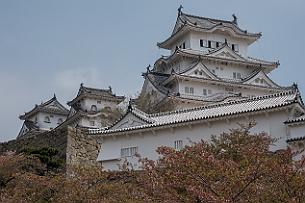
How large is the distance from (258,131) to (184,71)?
15.9m

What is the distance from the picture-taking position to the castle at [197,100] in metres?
20.1

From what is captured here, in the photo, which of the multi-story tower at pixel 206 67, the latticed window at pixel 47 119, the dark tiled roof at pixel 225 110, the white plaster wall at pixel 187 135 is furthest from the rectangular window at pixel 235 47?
the white plaster wall at pixel 187 135

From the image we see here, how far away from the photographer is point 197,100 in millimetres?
34312

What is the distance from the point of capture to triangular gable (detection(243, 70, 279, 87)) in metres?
36.6

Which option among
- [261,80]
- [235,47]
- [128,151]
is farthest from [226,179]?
[235,47]

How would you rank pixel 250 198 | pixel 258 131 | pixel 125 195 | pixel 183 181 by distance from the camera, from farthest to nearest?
1. pixel 258 131
2. pixel 125 195
3. pixel 183 181
4. pixel 250 198

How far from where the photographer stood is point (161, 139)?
2159cm

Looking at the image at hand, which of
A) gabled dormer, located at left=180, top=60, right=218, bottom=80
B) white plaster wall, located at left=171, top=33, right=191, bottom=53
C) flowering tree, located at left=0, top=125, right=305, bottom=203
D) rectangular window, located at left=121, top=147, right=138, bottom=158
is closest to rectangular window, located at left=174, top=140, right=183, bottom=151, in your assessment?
rectangular window, located at left=121, top=147, right=138, bottom=158

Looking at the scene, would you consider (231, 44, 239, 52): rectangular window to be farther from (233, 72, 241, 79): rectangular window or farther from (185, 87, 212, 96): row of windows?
(185, 87, 212, 96): row of windows

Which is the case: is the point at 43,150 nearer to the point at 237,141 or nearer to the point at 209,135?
the point at 209,135

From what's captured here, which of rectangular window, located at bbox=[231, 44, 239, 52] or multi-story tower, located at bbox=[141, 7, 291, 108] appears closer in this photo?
multi-story tower, located at bbox=[141, 7, 291, 108]

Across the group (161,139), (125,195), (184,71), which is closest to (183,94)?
(184,71)

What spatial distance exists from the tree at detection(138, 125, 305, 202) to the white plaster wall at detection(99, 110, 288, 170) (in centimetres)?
750

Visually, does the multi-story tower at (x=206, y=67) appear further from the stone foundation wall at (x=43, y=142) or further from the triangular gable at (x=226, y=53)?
the stone foundation wall at (x=43, y=142)
